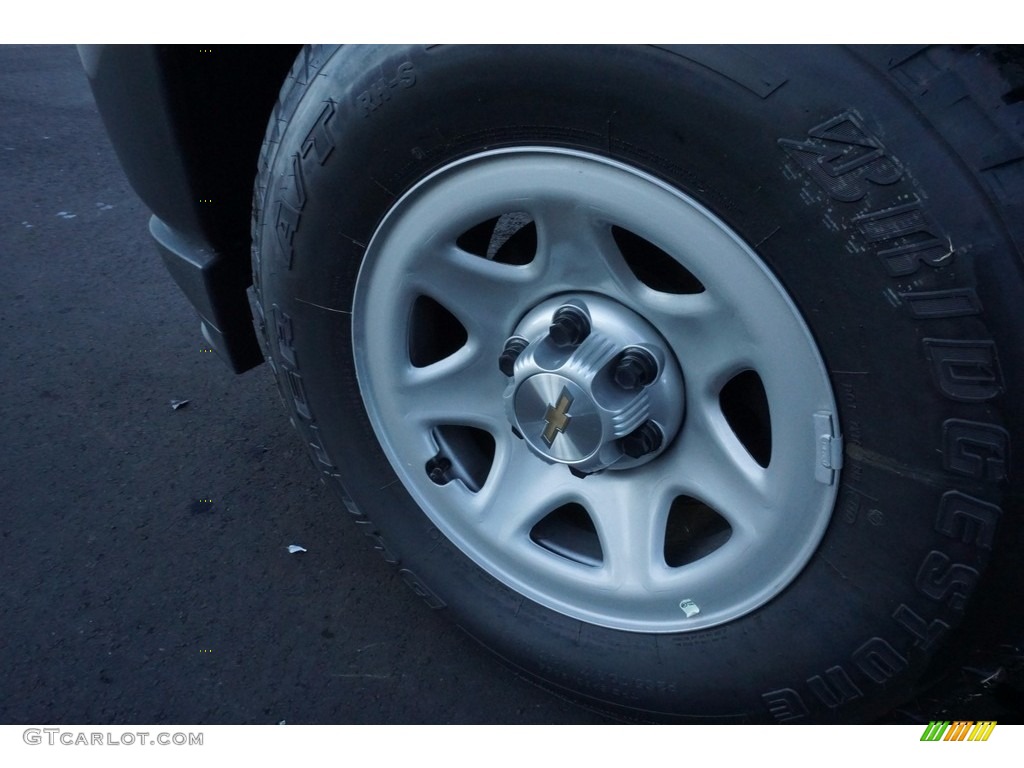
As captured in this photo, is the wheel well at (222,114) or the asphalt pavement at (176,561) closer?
the wheel well at (222,114)

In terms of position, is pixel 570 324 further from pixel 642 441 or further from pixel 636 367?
pixel 642 441

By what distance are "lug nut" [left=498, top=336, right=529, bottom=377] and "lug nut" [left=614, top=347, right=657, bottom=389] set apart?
18 cm

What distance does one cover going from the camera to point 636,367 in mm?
1426

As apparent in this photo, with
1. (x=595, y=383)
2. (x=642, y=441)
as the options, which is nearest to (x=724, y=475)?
(x=642, y=441)

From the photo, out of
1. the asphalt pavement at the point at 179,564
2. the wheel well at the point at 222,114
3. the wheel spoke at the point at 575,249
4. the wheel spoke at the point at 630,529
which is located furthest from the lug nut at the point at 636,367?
the wheel well at the point at 222,114

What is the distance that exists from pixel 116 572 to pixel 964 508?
182cm

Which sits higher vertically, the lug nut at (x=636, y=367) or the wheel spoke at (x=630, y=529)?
the lug nut at (x=636, y=367)

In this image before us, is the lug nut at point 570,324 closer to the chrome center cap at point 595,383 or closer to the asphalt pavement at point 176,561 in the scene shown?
the chrome center cap at point 595,383

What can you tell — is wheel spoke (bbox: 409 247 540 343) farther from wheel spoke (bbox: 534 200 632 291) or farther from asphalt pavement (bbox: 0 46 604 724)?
asphalt pavement (bbox: 0 46 604 724)

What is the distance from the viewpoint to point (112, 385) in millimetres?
2861

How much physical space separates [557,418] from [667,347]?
0.71ft

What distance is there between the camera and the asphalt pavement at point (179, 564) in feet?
6.10

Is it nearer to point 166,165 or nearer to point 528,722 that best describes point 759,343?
point 528,722

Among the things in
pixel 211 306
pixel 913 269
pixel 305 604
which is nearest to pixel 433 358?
pixel 211 306
